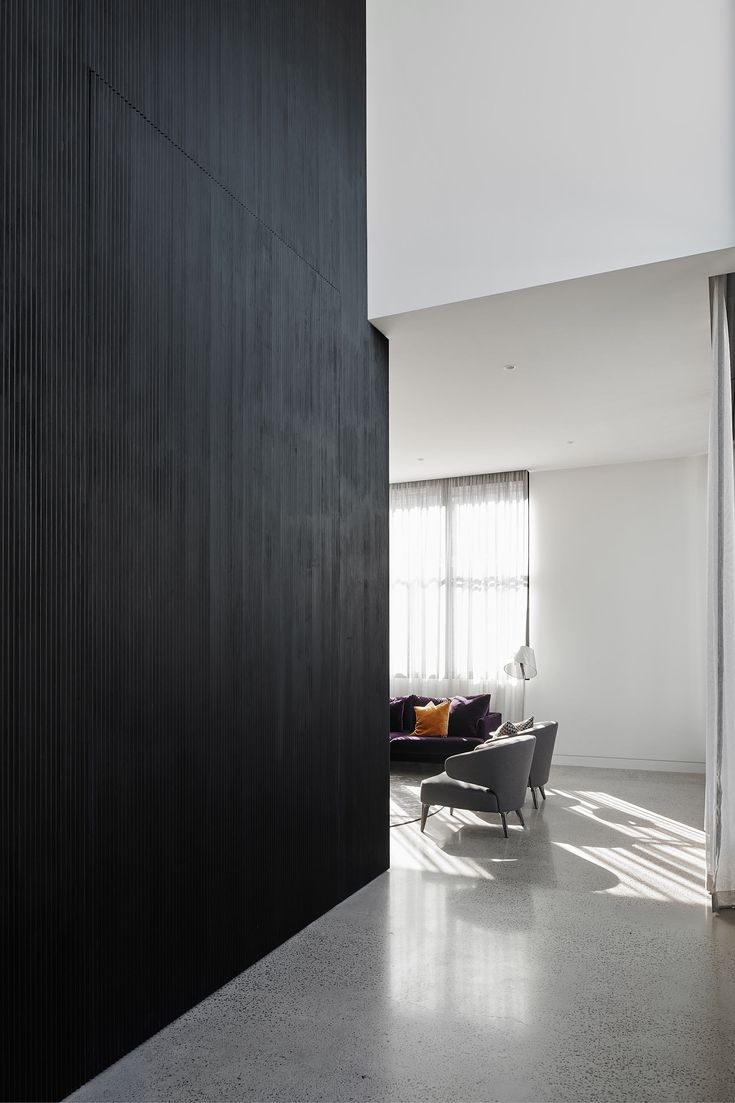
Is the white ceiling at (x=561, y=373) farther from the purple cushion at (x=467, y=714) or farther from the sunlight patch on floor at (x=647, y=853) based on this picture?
the sunlight patch on floor at (x=647, y=853)

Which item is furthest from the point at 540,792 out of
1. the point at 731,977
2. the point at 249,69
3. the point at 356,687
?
the point at 249,69

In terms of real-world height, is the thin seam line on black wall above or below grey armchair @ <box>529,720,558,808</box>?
above

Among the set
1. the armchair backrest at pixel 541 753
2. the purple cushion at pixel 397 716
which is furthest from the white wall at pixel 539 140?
the purple cushion at pixel 397 716

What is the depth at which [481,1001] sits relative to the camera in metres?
3.15

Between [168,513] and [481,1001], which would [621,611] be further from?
[168,513]

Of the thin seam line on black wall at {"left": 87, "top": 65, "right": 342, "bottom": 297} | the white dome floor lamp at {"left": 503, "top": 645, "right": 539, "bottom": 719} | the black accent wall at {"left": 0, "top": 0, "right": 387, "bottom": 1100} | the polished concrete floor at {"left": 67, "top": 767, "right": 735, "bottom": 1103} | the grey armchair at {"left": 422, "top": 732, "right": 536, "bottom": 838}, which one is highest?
the thin seam line on black wall at {"left": 87, "top": 65, "right": 342, "bottom": 297}

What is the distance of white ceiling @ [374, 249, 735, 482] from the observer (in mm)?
4691

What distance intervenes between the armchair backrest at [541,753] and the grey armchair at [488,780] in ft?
2.04

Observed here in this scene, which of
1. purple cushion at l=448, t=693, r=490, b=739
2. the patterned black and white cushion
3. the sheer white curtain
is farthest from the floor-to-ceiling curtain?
the sheer white curtain

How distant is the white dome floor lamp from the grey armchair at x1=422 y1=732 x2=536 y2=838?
308cm

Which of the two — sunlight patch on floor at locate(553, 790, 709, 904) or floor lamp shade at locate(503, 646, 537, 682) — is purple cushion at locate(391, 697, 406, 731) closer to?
floor lamp shade at locate(503, 646, 537, 682)

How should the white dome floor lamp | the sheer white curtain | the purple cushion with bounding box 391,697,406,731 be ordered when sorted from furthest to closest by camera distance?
the sheer white curtain
the purple cushion with bounding box 391,697,406,731
the white dome floor lamp

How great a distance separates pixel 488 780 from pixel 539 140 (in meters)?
4.19

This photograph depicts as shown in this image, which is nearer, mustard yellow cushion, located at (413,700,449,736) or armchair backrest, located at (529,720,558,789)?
armchair backrest, located at (529,720,558,789)
